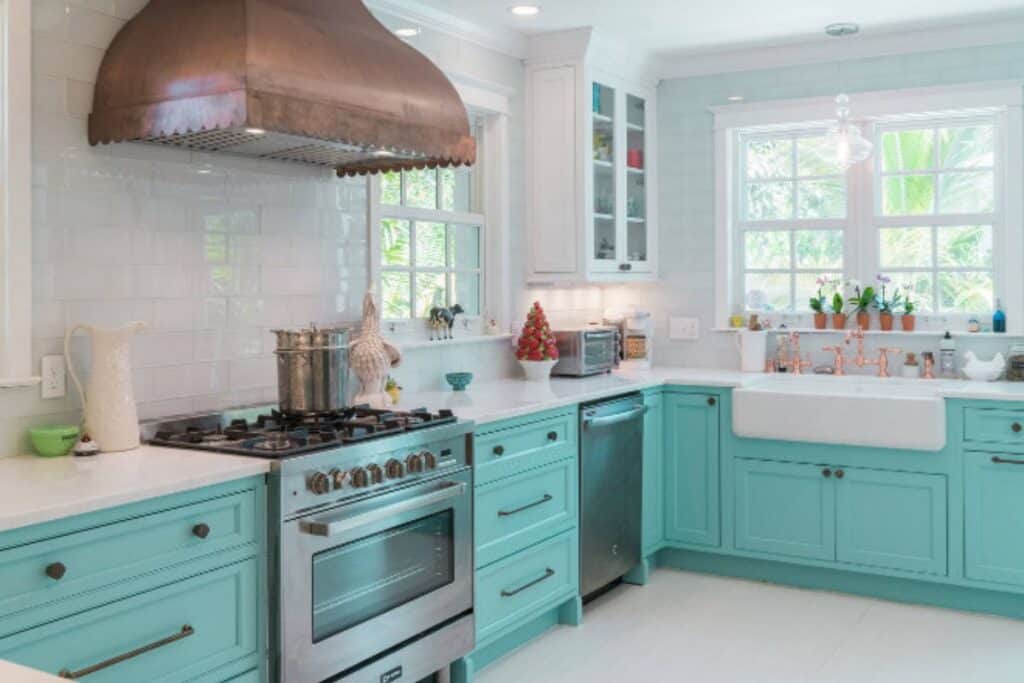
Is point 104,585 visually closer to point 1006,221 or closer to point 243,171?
point 243,171

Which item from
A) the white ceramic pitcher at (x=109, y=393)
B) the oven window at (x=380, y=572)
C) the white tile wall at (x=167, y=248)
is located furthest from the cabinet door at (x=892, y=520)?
the white ceramic pitcher at (x=109, y=393)

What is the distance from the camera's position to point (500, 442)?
12.5ft

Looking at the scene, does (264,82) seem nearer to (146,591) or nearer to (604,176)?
(146,591)

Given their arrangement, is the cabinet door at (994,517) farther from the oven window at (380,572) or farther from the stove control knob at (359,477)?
the stove control knob at (359,477)

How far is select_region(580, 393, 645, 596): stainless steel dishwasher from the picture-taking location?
4383 millimetres

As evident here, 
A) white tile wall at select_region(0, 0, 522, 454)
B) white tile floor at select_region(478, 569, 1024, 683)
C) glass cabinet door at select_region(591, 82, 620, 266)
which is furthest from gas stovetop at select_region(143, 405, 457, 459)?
glass cabinet door at select_region(591, 82, 620, 266)

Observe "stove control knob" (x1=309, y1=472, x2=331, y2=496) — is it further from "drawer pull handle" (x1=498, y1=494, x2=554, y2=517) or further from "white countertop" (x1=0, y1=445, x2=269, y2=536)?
"drawer pull handle" (x1=498, y1=494, x2=554, y2=517)

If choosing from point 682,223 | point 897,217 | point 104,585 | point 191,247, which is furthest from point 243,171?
point 897,217

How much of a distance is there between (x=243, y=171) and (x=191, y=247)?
35 centimetres

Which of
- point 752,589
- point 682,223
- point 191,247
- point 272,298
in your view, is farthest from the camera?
point 682,223

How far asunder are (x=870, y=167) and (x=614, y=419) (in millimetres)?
1961

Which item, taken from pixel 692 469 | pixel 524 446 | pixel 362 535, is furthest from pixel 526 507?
pixel 692 469

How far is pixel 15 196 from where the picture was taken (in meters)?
2.87

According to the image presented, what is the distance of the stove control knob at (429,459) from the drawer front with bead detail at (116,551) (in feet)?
2.16
